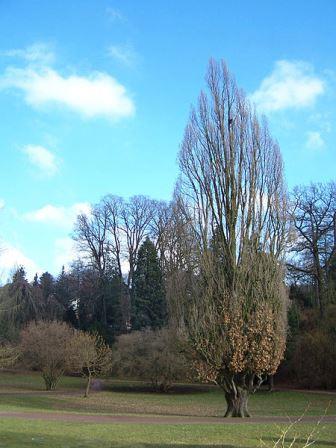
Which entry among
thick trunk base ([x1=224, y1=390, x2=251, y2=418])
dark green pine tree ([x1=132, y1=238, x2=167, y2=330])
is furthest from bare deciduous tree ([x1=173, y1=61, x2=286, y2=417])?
dark green pine tree ([x1=132, y1=238, x2=167, y2=330])

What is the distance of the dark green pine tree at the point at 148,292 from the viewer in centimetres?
5466

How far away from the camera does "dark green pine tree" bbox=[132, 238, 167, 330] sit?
5466cm

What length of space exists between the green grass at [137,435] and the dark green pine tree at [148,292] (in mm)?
38644

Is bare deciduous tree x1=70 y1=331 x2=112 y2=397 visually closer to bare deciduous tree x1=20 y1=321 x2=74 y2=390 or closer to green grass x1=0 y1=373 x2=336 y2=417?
bare deciduous tree x1=20 y1=321 x2=74 y2=390

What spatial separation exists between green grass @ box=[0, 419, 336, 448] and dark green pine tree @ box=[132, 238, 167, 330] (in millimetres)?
38644

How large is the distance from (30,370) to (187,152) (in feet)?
137

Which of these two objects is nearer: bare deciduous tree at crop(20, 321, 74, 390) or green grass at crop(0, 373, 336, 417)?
green grass at crop(0, 373, 336, 417)

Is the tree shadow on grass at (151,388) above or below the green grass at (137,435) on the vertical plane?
below

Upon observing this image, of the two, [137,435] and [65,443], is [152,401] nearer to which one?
[137,435]

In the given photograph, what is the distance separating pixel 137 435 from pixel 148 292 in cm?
4335

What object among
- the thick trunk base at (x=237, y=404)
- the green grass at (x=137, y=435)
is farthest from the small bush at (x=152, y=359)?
the green grass at (x=137, y=435)

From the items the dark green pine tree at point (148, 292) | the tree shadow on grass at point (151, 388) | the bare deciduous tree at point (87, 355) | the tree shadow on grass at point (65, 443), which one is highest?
the dark green pine tree at point (148, 292)

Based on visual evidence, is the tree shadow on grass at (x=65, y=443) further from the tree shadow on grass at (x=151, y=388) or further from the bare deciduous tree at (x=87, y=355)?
the tree shadow on grass at (x=151, y=388)

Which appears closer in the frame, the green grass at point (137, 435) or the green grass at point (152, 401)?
the green grass at point (137, 435)
